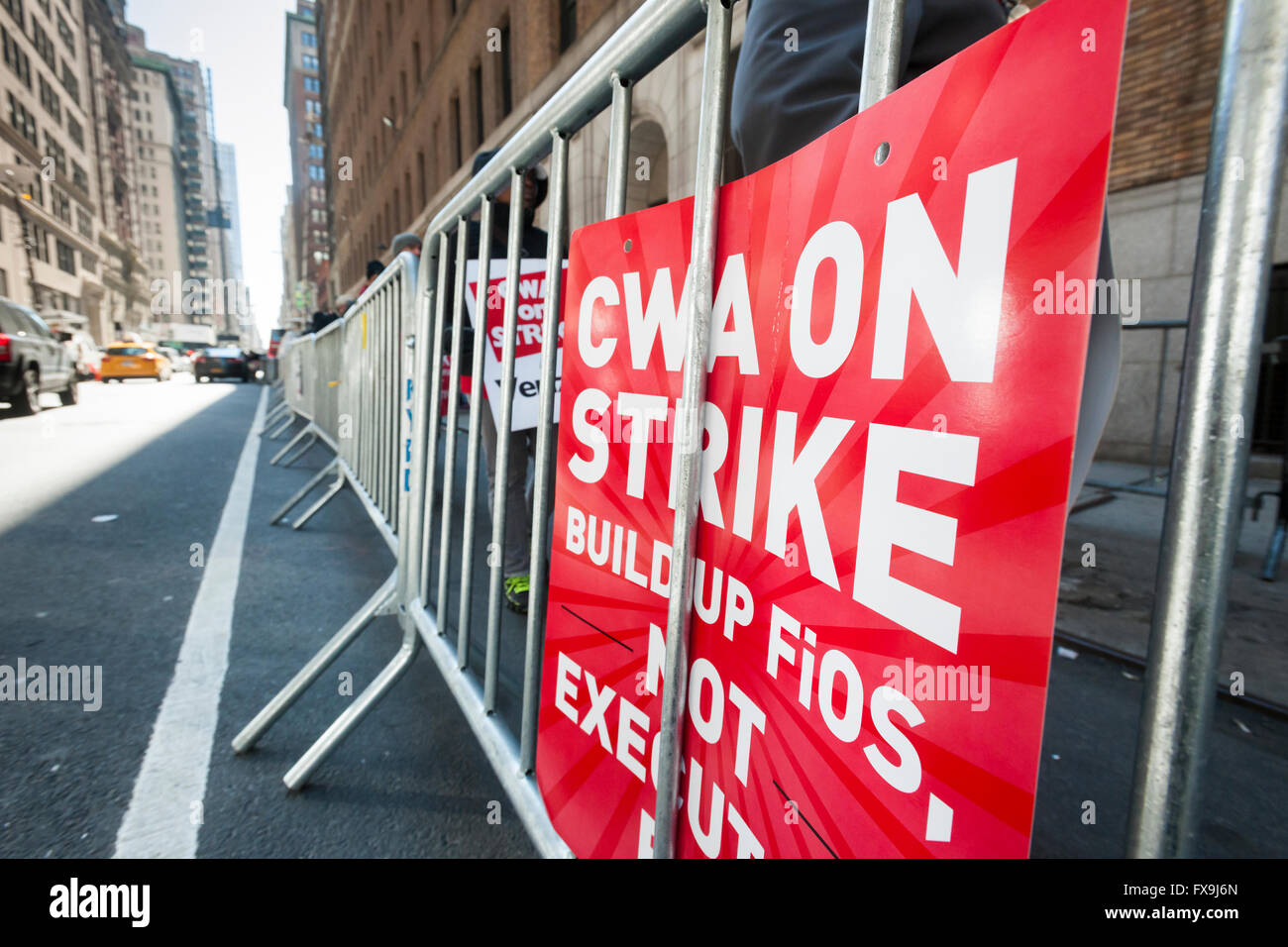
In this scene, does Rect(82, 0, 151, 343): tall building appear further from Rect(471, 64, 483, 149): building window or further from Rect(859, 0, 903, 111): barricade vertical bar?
Rect(859, 0, 903, 111): barricade vertical bar

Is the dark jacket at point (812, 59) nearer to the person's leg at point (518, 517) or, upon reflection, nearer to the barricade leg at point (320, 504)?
the person's leg at point (518, 517)

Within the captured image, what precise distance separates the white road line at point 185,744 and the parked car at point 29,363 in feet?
36.7

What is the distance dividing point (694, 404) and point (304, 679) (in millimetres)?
1789

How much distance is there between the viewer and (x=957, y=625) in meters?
0.69

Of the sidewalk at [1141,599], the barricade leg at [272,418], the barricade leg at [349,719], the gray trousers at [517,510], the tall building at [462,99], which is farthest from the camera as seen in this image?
the barricade leg at [272,418]

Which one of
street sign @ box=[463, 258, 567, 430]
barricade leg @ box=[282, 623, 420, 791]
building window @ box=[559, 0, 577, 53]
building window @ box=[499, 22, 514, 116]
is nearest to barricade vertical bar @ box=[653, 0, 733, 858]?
street sign @ box=[463, 258, 567, 430]

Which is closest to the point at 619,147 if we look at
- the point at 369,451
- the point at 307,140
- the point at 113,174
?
the point at 369,451

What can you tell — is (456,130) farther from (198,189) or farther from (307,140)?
(198,189)

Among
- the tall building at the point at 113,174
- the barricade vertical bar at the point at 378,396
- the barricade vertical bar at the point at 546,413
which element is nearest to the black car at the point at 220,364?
the barricade vertical bar at the point at 378,396

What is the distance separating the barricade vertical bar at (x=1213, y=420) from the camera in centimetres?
51

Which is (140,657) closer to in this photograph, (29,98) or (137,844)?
(137,844)

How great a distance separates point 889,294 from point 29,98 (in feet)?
202

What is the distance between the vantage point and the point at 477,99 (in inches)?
739
